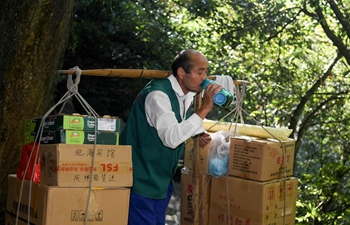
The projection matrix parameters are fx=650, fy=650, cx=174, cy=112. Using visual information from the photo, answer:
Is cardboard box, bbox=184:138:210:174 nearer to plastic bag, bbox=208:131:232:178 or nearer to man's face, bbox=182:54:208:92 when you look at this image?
plastic bag, bbox=208:131:232:178

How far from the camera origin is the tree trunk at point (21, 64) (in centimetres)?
486

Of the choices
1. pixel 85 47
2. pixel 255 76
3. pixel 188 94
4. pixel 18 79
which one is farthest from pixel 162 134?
pixel 85 47

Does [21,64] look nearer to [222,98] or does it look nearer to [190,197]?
[190,197]

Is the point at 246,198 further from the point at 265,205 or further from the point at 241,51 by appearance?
the point at 241,51

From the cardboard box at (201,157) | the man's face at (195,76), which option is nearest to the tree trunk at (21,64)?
the cardboard box at (201,157)

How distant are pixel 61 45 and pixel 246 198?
2025 mm

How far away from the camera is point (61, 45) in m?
5.34

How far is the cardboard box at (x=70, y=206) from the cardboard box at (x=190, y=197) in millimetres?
1069

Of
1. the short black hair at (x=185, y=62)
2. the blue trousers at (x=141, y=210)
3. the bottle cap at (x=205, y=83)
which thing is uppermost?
the short black hair at (x=185, y=62)

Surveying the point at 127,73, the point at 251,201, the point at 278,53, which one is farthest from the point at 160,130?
the point at 278,53

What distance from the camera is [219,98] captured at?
3.96 metres

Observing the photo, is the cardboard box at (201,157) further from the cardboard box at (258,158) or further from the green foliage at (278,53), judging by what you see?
the green foliage at (278,53)

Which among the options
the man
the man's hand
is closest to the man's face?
the man

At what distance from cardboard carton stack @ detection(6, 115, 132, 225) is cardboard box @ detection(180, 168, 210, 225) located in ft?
3.44
